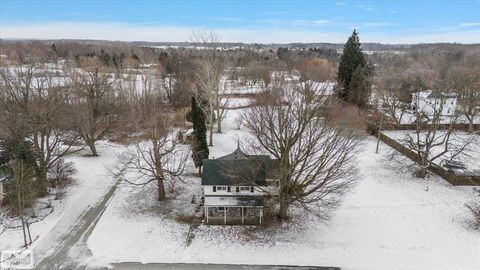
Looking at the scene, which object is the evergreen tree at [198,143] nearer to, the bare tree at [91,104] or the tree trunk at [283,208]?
the tree trunk at [283,208]

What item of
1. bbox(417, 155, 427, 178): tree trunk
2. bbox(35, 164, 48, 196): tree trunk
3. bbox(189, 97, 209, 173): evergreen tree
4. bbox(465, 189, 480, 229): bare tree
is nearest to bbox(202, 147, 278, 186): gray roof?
bbox(189, 97, 209, 173): evergreen tree

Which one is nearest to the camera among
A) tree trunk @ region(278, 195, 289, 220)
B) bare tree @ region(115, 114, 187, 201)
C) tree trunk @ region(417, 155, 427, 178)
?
tree trunk @ region(278, 195, 289, 220)

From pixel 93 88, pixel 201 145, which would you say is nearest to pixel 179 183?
pixel 201 145

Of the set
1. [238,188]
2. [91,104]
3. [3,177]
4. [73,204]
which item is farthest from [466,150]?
[3,177]

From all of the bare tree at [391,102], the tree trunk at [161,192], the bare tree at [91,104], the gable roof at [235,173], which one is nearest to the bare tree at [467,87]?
the bare tree at [391,102]

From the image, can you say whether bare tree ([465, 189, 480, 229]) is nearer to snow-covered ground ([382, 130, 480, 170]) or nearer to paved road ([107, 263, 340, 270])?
snow-covered ground ([382, 130, 480, 170])

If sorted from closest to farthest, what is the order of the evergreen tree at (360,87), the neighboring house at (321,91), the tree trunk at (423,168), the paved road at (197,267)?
the paved road at (197,267), the neighboring house at (321,91), the tree trunk at (423,168), the evergreen tree at (360,87)

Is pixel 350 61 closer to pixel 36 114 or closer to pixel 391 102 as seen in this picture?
pixel 391 102
